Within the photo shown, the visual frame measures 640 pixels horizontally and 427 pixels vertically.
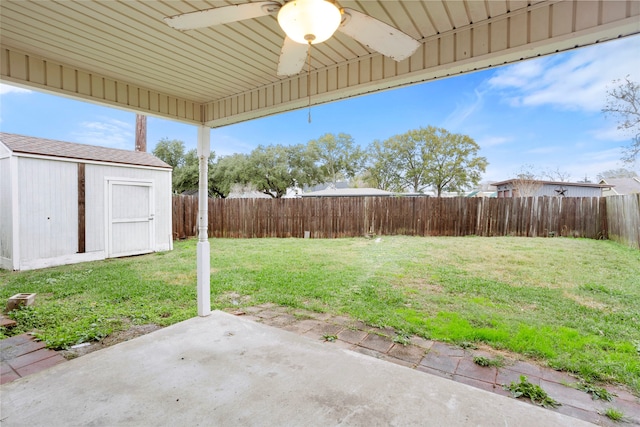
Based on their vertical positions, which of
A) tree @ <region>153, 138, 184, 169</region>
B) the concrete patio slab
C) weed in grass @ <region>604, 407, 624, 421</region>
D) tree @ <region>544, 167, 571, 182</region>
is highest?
tree @ <region>153, 138, 184, 169</region>

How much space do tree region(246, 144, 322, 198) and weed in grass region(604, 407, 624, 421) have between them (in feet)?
57.1

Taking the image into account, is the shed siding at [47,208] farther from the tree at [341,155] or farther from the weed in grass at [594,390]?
the tree at [341,155]

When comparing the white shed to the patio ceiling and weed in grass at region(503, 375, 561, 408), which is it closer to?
the patio ceiling

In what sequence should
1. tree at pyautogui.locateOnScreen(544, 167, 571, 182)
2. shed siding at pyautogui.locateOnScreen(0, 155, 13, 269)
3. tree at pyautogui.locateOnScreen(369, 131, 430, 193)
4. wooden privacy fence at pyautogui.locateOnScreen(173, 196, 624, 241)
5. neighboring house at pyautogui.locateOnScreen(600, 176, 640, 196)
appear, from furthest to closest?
tree at pyautogui.locateOnScreen(369, 131, 430, 193)
tree at pyautogui.locateOnScreen(544, 167, 571, 182)
neighboring house at pyautogui.locateOnScreen(600, 176, 640, 196)
wooden privacy fence at pyautogui.locateOnScreen(173, 196, 624, 241)
shed siding at pyautogui.locateOnScreen(0, 155, 13, 269)

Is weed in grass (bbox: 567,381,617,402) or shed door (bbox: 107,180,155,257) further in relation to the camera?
shed door (bbox: 107,180,155,257)

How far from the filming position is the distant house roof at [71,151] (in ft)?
17.7

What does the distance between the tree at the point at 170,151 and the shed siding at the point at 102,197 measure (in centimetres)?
1258

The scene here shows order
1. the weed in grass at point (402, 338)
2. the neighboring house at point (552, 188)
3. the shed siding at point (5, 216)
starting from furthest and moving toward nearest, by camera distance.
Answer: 1. the neighboring house at point (552, 188)
2. the shed siding at point (5, 216)
3. the weed in grass at point (402, 338)

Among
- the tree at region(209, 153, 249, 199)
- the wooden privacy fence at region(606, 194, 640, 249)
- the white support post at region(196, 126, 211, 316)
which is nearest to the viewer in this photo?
the white support post at region(196, 126, 211, 316)

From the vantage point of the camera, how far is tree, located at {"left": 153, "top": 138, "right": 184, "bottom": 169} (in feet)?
61.3

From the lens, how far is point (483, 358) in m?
2.31

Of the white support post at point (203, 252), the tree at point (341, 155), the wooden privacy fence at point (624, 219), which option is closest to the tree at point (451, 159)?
the tree at point (341, 155)

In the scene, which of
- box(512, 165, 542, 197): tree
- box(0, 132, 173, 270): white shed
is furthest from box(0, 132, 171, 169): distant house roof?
→ box(512, 165, 542, 197): tree

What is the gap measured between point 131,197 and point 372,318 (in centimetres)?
611
